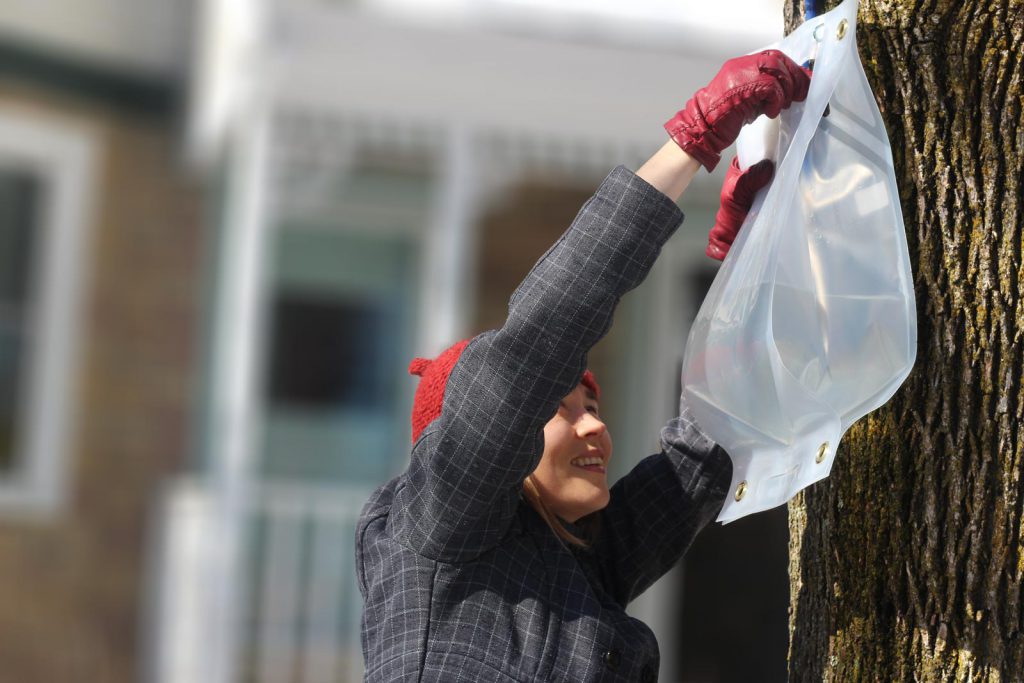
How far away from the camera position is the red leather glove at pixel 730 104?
1823 millimetres

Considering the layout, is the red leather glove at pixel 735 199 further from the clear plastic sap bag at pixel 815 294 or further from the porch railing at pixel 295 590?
the porch railing at pixel 295 590

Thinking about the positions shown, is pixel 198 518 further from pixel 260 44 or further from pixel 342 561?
pixel 260 44

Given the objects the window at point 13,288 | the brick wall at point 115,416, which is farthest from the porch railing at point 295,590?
the window at point 13,288

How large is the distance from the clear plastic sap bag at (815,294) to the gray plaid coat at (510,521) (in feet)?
0.54

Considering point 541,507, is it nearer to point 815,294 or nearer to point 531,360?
point 531,360

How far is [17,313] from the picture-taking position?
7.90 metres

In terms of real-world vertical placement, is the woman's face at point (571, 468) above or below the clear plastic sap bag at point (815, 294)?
below

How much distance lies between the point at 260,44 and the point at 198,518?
7.54ft

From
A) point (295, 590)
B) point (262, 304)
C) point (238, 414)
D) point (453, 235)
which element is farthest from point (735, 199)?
point (295, 590)

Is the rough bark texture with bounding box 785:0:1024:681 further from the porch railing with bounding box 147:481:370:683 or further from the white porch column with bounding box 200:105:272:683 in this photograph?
the porch railing with bounding box 147:481:370:683

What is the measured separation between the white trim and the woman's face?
6.27 m

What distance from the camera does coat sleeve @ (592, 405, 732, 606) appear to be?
221 centimetres

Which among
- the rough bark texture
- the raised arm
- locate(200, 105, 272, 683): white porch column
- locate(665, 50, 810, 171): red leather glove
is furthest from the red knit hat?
locate(200, 105, 272, 683): white porch column

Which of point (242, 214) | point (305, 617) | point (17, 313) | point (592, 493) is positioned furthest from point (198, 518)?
point (592, 493)
